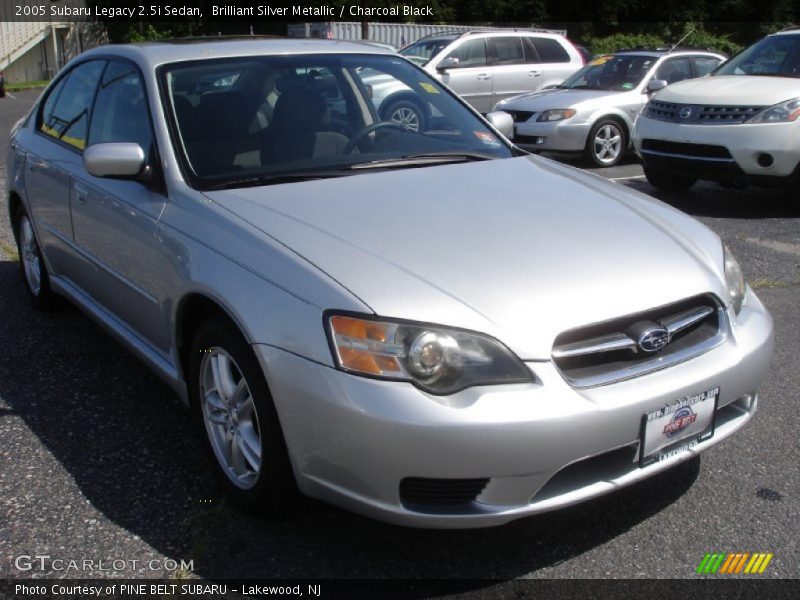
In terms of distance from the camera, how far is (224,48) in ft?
13.1

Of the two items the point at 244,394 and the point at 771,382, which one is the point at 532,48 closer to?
the point at 771,382

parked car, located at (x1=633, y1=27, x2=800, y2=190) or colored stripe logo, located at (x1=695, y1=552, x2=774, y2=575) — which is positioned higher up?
parked car, located at (x1=633, y1=27, x2=800, y2=190)

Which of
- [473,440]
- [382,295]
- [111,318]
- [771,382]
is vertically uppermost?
[382,295]

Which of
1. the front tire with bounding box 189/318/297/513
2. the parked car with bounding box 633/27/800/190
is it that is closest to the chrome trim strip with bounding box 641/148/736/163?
the parked car with bounding box 633/27/800/190

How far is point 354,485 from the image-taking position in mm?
2543

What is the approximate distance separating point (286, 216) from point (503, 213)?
2.54 ft

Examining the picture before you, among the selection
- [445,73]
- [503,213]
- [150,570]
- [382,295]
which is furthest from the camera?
[445,73]

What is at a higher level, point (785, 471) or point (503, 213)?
point (503, 213)

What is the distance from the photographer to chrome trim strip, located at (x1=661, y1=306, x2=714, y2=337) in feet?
9.09

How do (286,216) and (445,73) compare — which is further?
(445,73)

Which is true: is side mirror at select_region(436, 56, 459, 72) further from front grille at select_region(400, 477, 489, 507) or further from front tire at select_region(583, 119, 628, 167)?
front grille at select_region(400, 477, 489, 507)

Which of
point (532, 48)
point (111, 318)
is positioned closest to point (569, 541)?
point (111, 318)

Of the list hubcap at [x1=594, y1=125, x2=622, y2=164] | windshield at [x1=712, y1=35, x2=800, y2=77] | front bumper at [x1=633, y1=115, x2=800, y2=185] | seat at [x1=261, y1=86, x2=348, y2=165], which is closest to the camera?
seat at [x1=261, y1=86, x2=348, y2=165]

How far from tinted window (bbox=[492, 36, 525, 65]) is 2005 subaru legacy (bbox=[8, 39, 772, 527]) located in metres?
10.1
